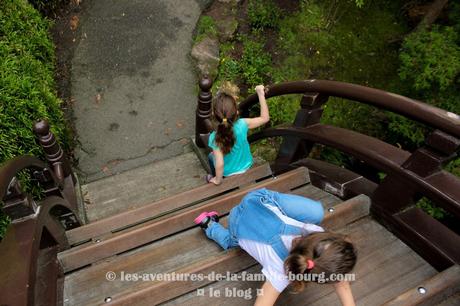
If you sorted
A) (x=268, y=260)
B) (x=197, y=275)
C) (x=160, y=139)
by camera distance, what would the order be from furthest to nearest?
(x=160, y=139)
(x=197, y=275)
(x=268, y=260)

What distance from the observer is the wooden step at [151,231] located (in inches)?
111

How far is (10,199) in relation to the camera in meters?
2.34

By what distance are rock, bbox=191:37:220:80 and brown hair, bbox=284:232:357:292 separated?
15.4 ft

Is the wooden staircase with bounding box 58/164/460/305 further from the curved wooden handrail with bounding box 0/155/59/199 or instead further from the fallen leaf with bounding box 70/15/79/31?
the fallen leaf with bounding box 70/15/79/31

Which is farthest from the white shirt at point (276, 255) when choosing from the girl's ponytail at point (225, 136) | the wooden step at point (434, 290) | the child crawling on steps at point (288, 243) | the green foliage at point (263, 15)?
the green foliage at point (263, 15)

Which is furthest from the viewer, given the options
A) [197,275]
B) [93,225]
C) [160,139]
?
[160,139]

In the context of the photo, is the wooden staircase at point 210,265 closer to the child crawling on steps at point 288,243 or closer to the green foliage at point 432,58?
the child crawling on steps at point 288,243

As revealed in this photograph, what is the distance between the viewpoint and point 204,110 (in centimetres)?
455

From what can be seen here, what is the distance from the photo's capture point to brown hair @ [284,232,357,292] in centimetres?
193

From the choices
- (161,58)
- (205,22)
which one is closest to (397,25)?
(205,22)

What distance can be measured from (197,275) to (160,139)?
137 inches

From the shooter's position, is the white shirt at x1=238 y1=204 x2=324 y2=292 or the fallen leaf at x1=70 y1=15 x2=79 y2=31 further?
the fallen leaf at x1=70 y1=15 x2=79 y2=31

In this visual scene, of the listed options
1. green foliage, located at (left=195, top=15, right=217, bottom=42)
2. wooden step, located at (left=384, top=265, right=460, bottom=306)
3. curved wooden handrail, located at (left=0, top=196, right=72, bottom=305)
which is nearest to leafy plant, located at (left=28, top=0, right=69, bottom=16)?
green foliage, located at (left=195, top=15, right=217, bottom=42)

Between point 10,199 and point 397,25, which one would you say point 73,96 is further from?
point 397,25
